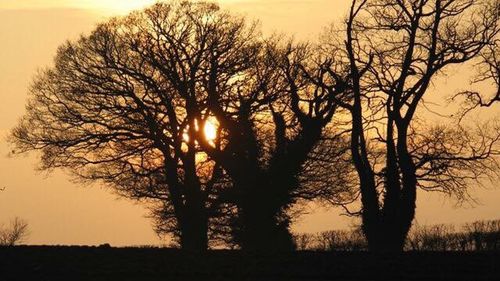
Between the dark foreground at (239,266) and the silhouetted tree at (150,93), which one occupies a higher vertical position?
the silhouetted tree at (150,93)

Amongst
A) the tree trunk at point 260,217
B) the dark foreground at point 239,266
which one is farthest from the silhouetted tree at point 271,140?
the dark foreground at point 239,266

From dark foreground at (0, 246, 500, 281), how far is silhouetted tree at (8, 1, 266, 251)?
28929mm

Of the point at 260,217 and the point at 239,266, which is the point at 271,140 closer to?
the point at 260,217

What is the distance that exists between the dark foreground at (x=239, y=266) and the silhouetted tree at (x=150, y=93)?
28929 mm

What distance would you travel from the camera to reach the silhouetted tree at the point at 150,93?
152ft

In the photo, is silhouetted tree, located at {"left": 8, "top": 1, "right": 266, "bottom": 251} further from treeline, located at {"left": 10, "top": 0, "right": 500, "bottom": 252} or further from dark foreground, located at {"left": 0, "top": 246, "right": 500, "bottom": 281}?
dark foreground, located at {"left": 0, "top": 246, "right": 500, "bottom": 281}

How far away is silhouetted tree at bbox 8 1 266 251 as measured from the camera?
152 ft

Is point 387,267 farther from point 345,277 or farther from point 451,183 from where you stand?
point 451,183

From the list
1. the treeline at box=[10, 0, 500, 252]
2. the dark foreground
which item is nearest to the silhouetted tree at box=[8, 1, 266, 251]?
the treeline at box=[10, 0, 500, 252]

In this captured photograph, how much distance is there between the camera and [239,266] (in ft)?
52.0

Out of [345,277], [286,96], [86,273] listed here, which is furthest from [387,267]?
[286,96]

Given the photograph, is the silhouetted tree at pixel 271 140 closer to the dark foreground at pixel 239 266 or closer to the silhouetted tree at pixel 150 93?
the silhouetted tree at pixel 150 93

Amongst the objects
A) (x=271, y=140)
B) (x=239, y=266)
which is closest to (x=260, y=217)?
(x=271, y=140)

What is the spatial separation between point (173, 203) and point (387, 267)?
33.8 meters
